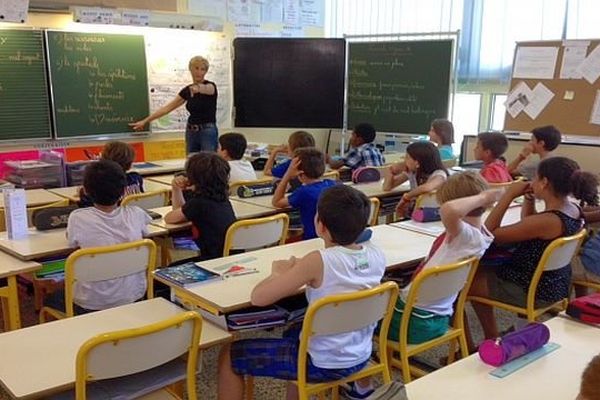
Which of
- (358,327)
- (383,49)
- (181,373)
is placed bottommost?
(181,373)

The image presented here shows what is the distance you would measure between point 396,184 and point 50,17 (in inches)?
140

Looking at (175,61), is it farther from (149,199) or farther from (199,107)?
(149,199)

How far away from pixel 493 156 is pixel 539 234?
64.1 inches

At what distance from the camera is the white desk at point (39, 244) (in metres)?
2.69

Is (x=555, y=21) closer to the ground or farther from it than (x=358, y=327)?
farther from it

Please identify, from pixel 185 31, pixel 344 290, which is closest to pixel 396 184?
pixel 344 290

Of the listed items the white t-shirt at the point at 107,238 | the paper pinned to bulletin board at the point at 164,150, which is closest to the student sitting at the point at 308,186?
the white t-shirt at the point at 107,238

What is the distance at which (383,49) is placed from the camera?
652cm

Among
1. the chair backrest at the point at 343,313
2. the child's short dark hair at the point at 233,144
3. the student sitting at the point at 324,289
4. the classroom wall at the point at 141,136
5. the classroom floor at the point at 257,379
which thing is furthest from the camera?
the classroom wall at the point at 141,136

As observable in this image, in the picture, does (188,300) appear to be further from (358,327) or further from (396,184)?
(396,184)

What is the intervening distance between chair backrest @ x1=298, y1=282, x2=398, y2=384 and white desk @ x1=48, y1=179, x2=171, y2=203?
2.47m

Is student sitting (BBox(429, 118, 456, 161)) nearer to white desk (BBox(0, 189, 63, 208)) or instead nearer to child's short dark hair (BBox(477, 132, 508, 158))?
child's short dark hair (BBox(477, 132, 508, 158))

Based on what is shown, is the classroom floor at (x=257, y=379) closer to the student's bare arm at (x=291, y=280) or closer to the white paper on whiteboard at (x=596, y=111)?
the student's bare arm at (x=291, y=280)

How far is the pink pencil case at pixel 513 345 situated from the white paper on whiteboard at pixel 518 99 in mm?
4177
